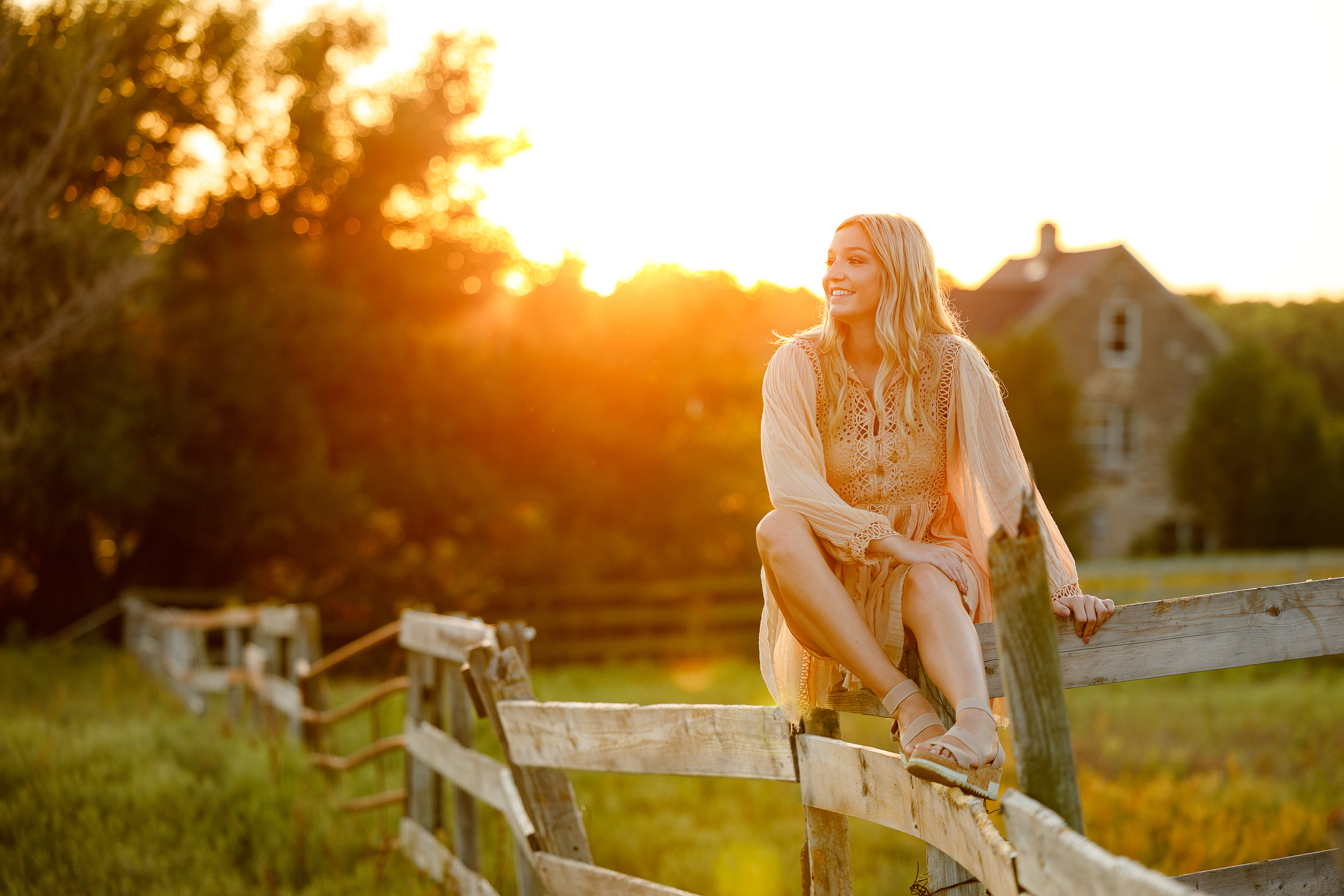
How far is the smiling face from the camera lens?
2648 millimetres

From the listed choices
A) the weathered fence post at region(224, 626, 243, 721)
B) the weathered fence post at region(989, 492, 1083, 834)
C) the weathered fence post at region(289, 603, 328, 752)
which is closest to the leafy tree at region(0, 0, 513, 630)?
the weathered fence post at region(224, 626, 243, 721)

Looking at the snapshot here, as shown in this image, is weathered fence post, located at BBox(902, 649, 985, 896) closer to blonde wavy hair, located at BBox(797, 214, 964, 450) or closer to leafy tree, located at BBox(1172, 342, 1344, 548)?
blonde wavy hair, located at BBox(797, 214, 964, 450)

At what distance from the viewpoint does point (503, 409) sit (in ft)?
56.6

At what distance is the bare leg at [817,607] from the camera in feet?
7.66

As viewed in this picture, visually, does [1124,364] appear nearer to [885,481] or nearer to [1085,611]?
[885,481]

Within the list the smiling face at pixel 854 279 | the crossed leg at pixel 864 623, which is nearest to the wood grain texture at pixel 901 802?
the crossed leg at pixel 864 623

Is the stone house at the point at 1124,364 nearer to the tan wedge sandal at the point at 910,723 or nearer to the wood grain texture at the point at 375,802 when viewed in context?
the wood grain texture at the point at 375,802

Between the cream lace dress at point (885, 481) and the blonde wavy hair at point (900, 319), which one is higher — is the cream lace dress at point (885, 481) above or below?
below

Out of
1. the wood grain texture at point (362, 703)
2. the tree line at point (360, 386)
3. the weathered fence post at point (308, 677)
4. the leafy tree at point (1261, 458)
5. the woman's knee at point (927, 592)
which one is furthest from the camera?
the leafy tree at point (1261, 458)

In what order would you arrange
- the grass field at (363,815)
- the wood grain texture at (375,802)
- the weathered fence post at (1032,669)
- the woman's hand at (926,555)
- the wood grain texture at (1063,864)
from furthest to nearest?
the wood grain texture at (375,802) < the grass field at (363,815) < the woman's hand at (926,555) < the weathered fence post at (1032,669) < the wood grain texture at (1063,864)

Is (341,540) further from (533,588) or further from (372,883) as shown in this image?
(372,883)

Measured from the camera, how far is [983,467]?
2494 millimetres

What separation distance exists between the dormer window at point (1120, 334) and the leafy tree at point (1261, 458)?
104 inches

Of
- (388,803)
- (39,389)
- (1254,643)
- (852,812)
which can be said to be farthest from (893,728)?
(39,389)
